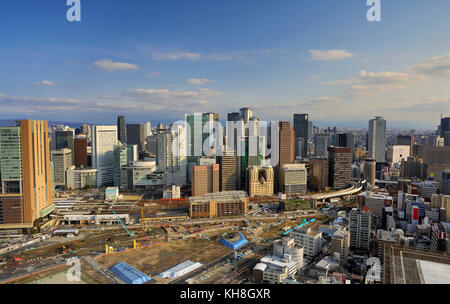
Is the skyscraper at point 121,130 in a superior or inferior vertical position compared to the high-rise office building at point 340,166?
superior

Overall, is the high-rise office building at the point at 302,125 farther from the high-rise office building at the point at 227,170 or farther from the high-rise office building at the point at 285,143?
the high-rise office building at the point at 227,170

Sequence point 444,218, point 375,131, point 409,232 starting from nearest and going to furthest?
point 409,232
point 444,218
point 375,131

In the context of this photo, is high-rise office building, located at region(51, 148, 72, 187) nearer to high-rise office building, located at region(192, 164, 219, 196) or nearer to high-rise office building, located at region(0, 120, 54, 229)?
high-rise office building, located at region(0, 120, 54, 229)

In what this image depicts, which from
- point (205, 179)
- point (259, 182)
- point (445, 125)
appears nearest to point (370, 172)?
point (259, 182)

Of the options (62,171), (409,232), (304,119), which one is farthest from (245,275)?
(304,119)

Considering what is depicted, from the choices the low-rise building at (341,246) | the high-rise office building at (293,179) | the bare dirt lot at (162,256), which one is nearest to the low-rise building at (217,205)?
the bare dirt lot at (162,256)
